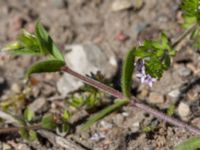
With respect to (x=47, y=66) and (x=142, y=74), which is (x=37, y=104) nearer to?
(x=47, y=66)

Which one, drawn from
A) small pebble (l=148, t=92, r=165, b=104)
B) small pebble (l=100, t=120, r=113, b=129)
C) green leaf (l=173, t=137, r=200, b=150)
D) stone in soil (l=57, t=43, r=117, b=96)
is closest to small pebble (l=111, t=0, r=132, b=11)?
stone in soil (l=57, t=43, r=117, b=96)

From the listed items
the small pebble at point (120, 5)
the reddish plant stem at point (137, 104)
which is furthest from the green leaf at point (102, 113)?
the small pebble at point (120, 5)

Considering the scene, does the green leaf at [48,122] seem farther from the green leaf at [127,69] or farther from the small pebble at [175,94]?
the small pebble at [175,94]

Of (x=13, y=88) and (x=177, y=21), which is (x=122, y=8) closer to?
(x=177, y=21)

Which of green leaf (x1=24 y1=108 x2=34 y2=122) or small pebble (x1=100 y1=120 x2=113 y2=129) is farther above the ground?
green leaf (x1=24 y1=108 x2=34 y2=122)

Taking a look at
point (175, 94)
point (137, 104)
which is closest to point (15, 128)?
point (137, 104)

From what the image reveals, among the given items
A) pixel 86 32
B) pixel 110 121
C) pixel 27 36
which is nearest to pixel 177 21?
pixel 86 32

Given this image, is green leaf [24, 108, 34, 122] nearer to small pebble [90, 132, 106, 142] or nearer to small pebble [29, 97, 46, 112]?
small pebble [29, 97, 46, 112]
